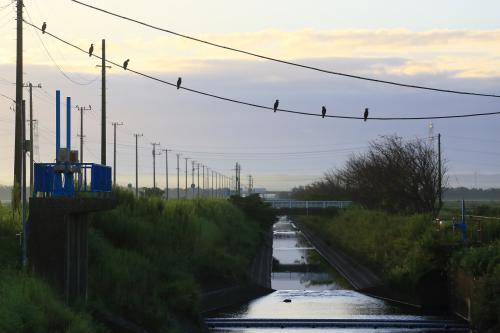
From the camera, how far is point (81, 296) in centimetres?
2473

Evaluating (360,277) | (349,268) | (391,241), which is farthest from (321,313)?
(349,268)

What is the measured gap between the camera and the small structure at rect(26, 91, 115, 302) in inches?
935

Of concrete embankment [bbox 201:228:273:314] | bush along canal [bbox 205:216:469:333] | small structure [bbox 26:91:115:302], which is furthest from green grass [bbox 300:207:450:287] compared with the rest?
small structure [bbox 26:91:115:302]

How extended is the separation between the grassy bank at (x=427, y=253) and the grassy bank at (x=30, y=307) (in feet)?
53.2

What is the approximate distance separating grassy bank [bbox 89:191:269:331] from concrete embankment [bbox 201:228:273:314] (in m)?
0.59

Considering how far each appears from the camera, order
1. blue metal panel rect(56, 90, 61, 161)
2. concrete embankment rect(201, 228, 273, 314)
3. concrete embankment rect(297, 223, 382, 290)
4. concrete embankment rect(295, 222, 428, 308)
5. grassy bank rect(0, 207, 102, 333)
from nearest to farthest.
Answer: grassy bank rect(0, 207, 102, 333) → blue metal panel rect(56, 90, 61, 161) → concrete embankment rect(201, 228, 273, 314) → concrete embankment rect(295, 222, 428, 308) → concrete embankment rect(297, 223, 382, 290)

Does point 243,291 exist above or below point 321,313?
above

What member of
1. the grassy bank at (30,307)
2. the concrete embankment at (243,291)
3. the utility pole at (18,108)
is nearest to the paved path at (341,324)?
the concrete embankment at (243,291)

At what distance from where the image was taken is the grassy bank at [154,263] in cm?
2672

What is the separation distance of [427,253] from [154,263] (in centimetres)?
1570

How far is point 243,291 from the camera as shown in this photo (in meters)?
47.6

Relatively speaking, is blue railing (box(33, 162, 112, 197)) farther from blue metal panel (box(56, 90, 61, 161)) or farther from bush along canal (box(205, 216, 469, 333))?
bush along canal (box(205, 216, 469, 333))

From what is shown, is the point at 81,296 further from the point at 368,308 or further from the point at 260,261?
the point at 260,261

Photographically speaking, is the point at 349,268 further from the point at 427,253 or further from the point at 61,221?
the point at 61,221
